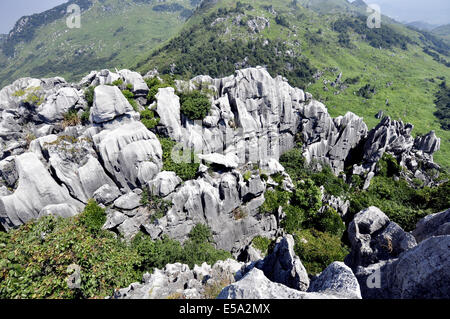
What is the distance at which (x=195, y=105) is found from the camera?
41844mm

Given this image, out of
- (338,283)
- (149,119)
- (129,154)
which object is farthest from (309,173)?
(338,283)

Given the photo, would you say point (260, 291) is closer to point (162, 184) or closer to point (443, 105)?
point (162, 184)

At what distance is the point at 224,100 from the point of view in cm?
4647

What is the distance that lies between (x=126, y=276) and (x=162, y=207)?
41.8 ft

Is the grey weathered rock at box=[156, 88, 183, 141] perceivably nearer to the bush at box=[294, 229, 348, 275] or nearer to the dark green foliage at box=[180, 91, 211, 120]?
the dark green foliage at box=[180, 91, 211, 120]

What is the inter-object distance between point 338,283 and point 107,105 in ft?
123

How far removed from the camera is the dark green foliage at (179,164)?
1425 inches

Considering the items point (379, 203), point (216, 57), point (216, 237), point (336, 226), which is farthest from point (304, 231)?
point (216, 57)

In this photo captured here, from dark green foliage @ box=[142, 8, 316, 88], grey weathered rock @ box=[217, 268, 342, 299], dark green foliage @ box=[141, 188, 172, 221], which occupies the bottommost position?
dark green foliage @ box=[141, 188, 172, 221]

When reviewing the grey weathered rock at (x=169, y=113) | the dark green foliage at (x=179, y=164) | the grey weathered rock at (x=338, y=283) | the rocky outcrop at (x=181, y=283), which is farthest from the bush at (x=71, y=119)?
the grey weathered rock at (x=338, y=283)

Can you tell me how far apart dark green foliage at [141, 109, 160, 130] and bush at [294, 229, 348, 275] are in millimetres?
31848

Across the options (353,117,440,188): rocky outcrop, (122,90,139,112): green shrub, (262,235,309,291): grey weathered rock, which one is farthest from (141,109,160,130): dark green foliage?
(353,117,440,188): rocky outcrop

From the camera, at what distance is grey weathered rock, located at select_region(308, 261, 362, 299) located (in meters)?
10.4
